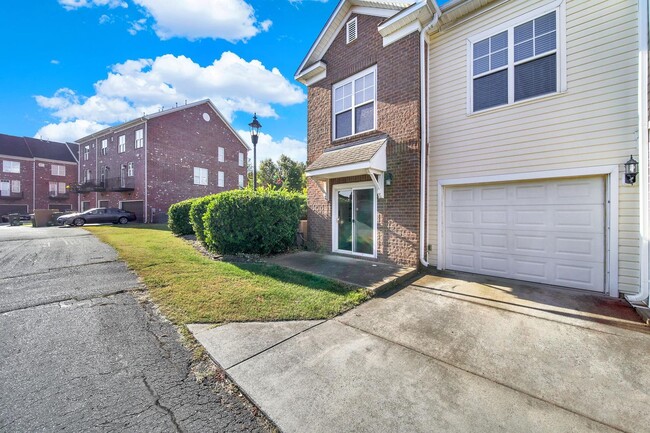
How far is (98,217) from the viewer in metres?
20.9

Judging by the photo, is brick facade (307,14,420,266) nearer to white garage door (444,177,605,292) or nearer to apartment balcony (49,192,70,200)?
white garage door (444,177,605,292)

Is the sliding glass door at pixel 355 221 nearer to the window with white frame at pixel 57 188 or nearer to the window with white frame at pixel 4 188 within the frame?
the window with white frame at pixel 57 188

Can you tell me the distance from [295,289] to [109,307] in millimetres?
3082

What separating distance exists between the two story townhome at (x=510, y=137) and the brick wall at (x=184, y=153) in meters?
20.3

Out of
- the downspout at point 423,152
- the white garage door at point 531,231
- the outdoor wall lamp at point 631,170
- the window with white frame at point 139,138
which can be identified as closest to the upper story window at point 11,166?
the window with white frame at point 139,138

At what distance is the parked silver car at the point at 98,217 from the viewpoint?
781 inches

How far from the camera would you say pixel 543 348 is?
Answer: 3.24m

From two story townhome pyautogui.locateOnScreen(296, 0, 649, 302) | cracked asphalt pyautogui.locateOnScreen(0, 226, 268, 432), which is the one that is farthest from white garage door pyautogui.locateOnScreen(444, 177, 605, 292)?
cracked asphalt pyautogui.locateOnScreen(0, 226, 268, 432)

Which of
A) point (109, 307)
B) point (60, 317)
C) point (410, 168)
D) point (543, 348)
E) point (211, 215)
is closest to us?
point (543, 348)

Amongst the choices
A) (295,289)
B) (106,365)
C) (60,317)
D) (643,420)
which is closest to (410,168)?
(295,289)

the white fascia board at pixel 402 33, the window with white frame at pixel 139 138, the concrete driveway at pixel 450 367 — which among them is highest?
the window with white frame at pixel 139 138

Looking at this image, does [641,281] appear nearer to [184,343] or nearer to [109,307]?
[184,343]

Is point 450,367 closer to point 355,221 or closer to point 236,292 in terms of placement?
point 236,292

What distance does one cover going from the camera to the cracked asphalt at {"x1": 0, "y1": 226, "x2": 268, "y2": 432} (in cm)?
217
